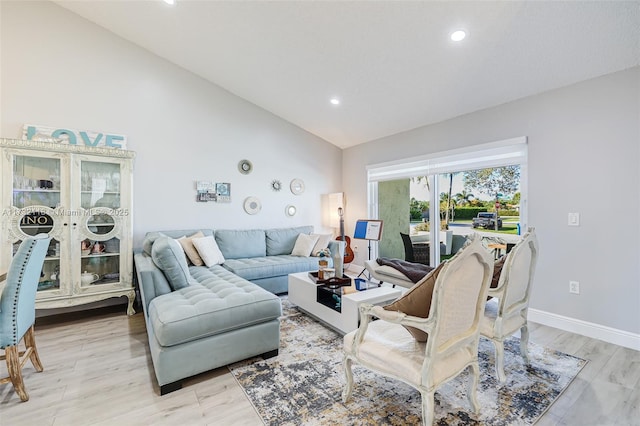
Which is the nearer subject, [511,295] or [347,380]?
[347,380]

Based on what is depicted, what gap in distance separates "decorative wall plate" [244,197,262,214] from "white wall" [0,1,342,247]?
79mm

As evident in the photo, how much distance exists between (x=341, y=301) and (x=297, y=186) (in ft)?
9.89

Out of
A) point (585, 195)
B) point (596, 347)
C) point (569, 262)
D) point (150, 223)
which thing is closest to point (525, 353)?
point (596, 347)

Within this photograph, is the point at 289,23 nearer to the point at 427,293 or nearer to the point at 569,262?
the point at 427,293

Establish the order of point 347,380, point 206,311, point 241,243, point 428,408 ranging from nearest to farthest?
point 428,408
point 347,380
point 206,311
point 241,243

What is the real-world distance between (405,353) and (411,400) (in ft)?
1.75

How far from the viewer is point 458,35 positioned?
2539mm

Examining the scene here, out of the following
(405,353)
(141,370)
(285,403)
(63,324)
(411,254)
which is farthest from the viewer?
(411,254)

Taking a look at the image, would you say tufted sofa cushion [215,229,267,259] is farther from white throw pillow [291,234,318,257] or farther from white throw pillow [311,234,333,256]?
white throw pillow [311,234,333,256]

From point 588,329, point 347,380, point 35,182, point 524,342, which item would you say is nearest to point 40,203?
point 35,182

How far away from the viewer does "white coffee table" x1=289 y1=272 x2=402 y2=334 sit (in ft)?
8.45

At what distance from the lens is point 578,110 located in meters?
2.82

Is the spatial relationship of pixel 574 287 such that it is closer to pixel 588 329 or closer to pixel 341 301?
pixel 588 329

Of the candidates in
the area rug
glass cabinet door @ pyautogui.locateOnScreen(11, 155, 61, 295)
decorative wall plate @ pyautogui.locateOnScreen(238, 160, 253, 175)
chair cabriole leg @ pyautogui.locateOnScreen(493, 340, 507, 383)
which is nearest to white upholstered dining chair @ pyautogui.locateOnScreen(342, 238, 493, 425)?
the area rug
